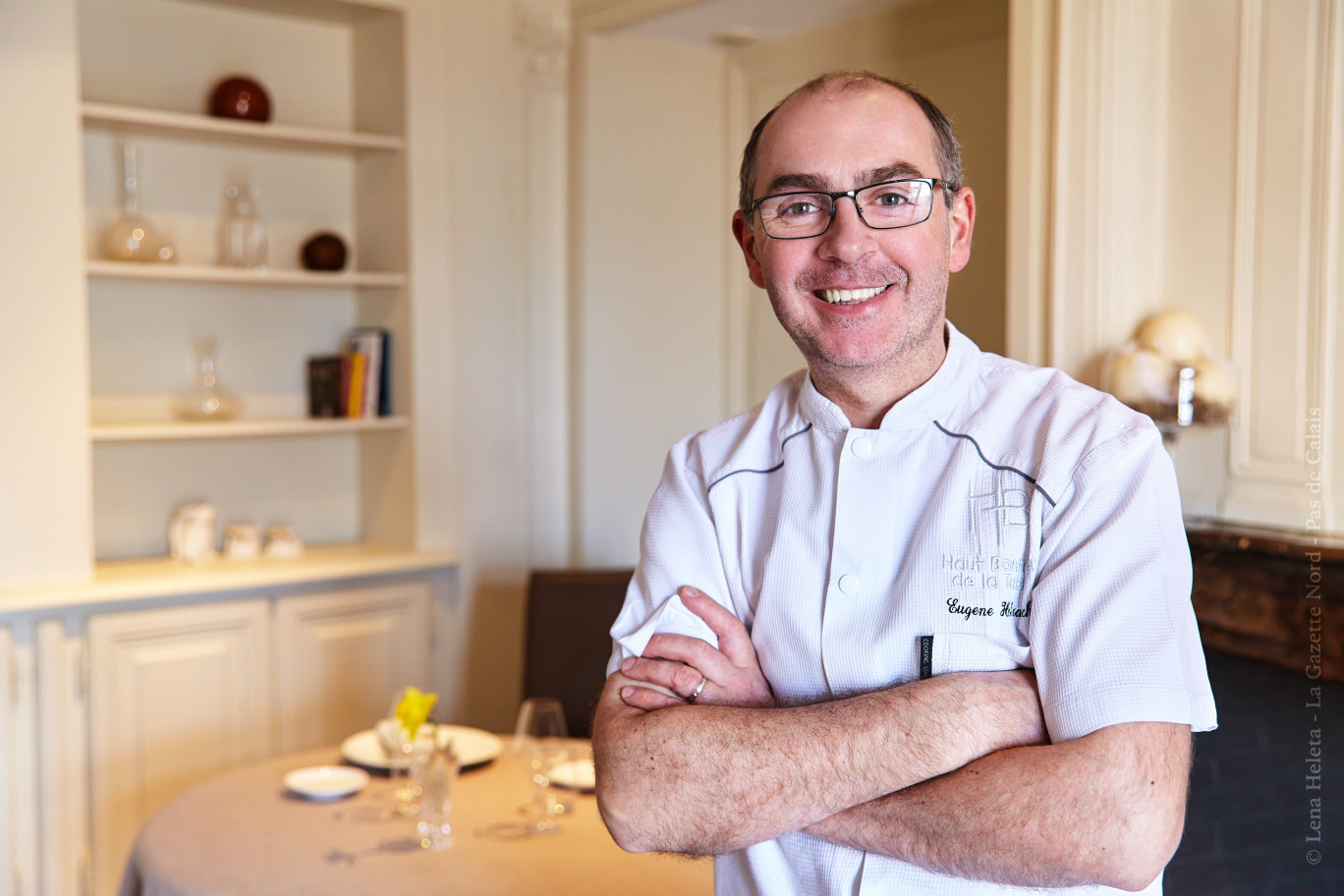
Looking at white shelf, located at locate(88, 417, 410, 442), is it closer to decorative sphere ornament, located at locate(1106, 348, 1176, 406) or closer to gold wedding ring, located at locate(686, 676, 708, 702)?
decorative sphere ornament, located at locate(1106, 348, 1176, 406)

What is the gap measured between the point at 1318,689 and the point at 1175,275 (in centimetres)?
87

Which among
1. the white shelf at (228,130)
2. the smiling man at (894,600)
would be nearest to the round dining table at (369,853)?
the smiling man at (894,600)

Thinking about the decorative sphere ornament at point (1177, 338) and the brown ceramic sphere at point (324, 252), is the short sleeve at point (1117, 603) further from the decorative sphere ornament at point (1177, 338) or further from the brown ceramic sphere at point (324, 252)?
the brown ceramic sphere at point (324, 252)

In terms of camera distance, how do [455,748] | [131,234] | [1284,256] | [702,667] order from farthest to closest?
1. [131,234]
2. [455,748]
3. [1284,256]
4. [702,667]

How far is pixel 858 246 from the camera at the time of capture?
49.9 inches

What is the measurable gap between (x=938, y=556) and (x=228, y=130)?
2798 mm

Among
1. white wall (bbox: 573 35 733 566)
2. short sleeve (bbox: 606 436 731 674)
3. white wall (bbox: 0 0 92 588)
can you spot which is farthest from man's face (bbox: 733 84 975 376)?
white wall (bbox: 573 35 733 566)

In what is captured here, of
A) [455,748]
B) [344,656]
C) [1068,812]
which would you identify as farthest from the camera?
[344,656]

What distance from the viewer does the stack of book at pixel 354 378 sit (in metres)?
3.67

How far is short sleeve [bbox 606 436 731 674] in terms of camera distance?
135 centimetres

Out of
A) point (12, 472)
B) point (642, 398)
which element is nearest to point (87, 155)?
point (12, 472)

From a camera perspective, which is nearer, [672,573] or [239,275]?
[672,573]

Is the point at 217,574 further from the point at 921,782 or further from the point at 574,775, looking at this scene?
the point at 921,782

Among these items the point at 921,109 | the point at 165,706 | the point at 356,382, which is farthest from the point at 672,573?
the point at 356,382
